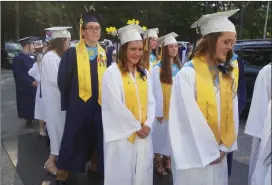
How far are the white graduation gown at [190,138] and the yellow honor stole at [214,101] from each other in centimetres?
4

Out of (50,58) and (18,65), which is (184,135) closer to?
(50,58)

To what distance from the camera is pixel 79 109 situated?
13.8 feet

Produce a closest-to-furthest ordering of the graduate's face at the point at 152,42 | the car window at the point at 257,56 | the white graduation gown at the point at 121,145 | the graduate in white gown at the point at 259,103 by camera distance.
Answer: the graduate in white gown at the point at 259,103 → the white graduation gown at the point at 121,145 → the graduate's face at the point at 152,42 → the car window at the point at 257,56

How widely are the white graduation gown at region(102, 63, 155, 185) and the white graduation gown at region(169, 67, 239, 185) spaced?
563 millimetres

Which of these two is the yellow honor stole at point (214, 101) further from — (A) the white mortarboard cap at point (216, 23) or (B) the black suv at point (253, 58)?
(B) the black suv at point (253, 58)

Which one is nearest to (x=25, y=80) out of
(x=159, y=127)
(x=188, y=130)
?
(x=159, y=127)

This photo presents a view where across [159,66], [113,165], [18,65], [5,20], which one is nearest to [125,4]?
[5,20]

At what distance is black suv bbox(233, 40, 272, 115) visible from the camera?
800cm

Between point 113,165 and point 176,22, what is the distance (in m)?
24.3

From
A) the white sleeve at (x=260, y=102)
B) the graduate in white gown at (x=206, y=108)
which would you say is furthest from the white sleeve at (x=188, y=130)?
the white sleeve at (x=260, y=102)

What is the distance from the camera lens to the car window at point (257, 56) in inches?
314

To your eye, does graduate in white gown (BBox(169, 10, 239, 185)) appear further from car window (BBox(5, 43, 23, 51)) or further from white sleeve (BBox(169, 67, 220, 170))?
car window (BBox(5, 43, 23, 51))

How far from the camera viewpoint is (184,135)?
2859 millimetres

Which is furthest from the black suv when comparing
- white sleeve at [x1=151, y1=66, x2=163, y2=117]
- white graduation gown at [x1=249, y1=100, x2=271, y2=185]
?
white graduation gown at [x1=249, y1=100, x2=271, y2=185]
